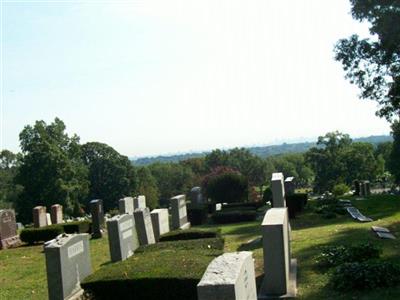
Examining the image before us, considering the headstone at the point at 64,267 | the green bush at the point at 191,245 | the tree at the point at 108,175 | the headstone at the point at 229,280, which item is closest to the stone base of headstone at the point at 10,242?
the green bush at the point at 191,245

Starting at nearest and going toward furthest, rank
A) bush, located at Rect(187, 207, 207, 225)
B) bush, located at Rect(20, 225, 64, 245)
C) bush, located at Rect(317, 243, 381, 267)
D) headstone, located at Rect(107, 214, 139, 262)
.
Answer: bush, located at Rect(317, 243, 381, 267)
headstone, located at Rect(107, 214, 139, 262)
bush, located at Rect(20, 225, 64, 245)
bush, located at Rect(187, 207, 207, 225)

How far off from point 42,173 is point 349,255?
42213 mm

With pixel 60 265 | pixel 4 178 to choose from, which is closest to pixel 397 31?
pixel 60 265

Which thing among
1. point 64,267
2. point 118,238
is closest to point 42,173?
point 118,238

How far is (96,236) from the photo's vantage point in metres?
21.8

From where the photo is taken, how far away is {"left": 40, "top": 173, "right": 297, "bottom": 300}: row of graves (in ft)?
17.0

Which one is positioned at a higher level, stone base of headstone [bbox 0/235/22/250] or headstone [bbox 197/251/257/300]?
headstone [bbox 197/251/257/300]

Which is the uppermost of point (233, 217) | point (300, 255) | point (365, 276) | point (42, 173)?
point (42, 173)

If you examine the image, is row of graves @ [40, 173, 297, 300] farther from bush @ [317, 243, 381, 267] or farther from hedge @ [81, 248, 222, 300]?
bush @ [317, 243, 381, 267]

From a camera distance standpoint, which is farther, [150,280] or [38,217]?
[38,217]

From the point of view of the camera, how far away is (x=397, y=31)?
1861 cm

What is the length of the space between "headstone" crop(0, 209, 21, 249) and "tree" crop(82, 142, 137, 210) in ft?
145

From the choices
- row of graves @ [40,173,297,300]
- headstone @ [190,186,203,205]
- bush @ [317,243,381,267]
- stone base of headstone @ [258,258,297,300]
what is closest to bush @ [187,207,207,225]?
headstone @ [190,186,203,205]

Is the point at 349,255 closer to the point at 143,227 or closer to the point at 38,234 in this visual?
the point at 143,227
